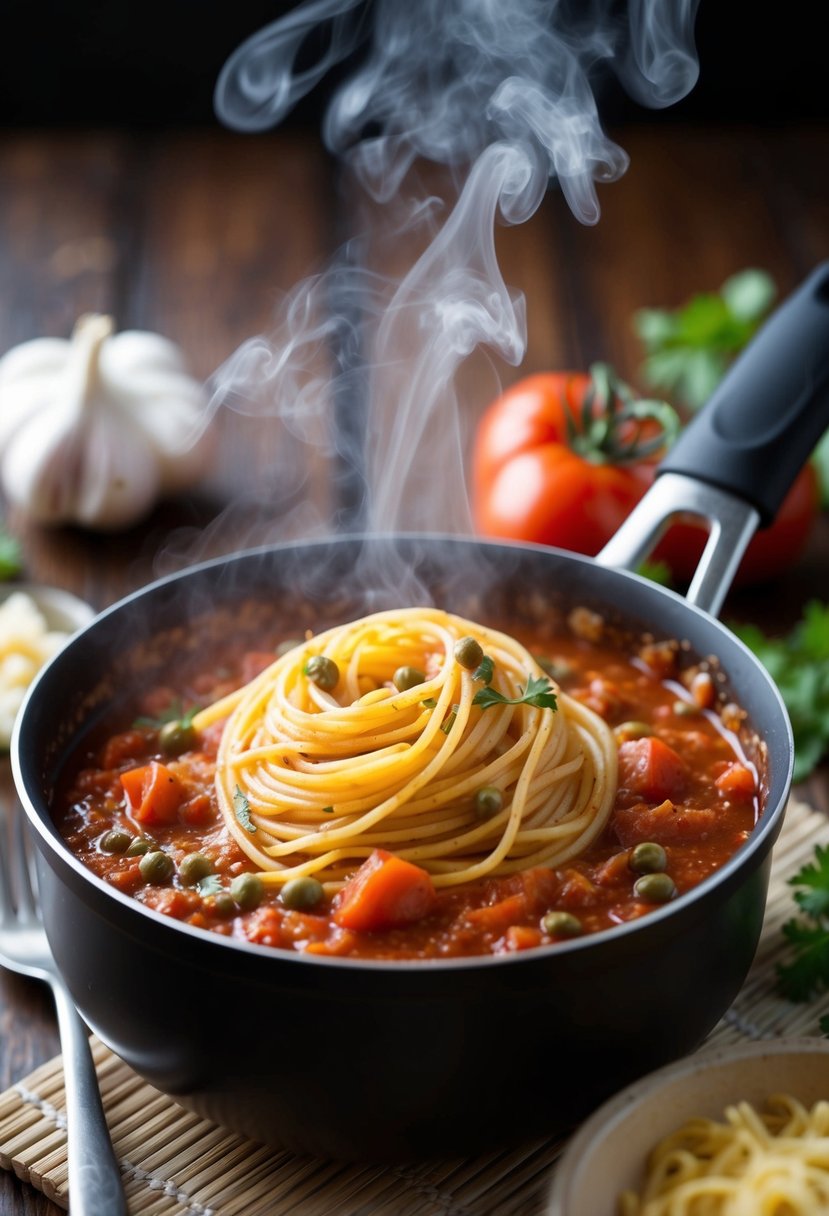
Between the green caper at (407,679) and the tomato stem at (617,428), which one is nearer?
the green caper at (407,679)

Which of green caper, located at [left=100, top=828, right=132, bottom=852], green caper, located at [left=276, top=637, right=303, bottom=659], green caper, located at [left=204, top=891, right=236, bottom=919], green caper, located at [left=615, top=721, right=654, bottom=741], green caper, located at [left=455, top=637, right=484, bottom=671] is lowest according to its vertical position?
green caper, located at [left=276, top=637, right=303, bottom=659]

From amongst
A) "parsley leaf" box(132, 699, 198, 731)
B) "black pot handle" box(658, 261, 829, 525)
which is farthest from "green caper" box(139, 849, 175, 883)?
"black pot handle" box(658, 261, 829, 525)

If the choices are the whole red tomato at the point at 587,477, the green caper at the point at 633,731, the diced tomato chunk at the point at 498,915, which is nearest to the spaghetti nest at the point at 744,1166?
the diced tomato chunk at the point at 498,915

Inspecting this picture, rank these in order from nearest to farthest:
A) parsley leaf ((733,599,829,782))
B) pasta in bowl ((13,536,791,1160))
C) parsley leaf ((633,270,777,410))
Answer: pasta in bowl ((13,536,791,1160)) < parsley leaf ((733,599,829,782)) < parsley leaf ((633,270,777,410))

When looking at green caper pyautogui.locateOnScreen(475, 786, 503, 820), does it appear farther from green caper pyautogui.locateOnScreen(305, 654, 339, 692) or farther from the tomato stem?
the tomato stem

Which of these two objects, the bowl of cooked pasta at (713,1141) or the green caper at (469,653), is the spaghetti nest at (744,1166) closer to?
the bowl of cooked pasta at (713,1141)

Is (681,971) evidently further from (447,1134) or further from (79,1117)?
(79,1117)
